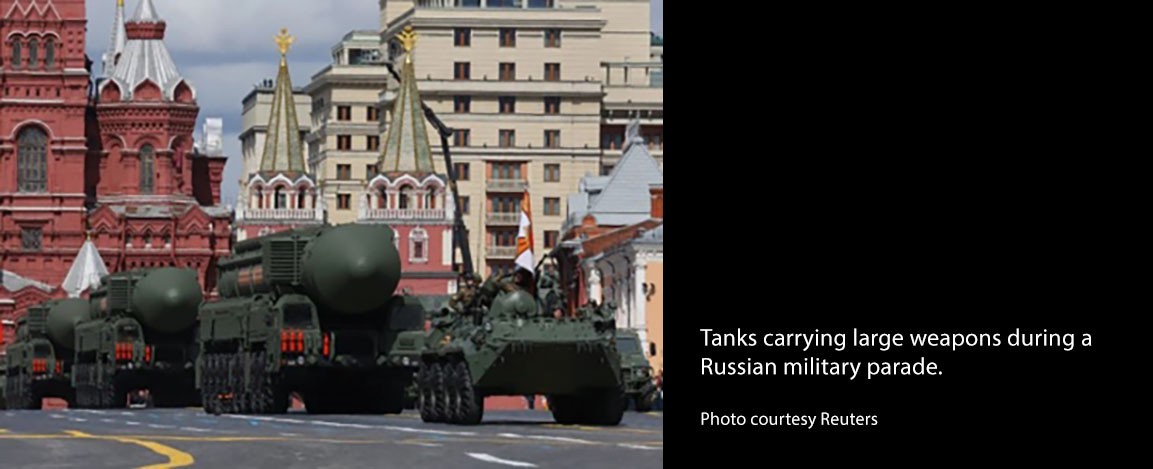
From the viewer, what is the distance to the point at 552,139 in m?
154

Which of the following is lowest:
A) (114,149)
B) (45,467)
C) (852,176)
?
(45,467)

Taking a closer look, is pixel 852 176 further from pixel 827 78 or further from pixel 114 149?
pixel 114 149

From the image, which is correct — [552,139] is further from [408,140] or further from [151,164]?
[151,164]

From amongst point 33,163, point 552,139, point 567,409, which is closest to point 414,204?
point 552,139

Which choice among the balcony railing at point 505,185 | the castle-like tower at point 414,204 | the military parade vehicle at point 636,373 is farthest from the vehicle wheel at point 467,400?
the balcony railing at point 505,185

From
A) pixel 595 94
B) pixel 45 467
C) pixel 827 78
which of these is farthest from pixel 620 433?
pixel 595 94

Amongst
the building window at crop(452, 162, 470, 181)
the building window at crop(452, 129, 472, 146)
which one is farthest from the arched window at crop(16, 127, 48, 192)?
the building window at crop(452, 129, 472, 146)

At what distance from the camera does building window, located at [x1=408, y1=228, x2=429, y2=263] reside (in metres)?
139

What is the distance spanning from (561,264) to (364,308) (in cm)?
6078

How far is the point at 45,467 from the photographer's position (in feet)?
73.7

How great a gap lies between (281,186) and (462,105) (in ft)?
50.1

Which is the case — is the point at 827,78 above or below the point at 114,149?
below

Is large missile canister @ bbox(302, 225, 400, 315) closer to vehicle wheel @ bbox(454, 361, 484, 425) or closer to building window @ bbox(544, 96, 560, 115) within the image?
vehicle wheel @ bbox(454, 361, 484, 425)

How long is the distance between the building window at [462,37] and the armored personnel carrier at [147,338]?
83379mm
